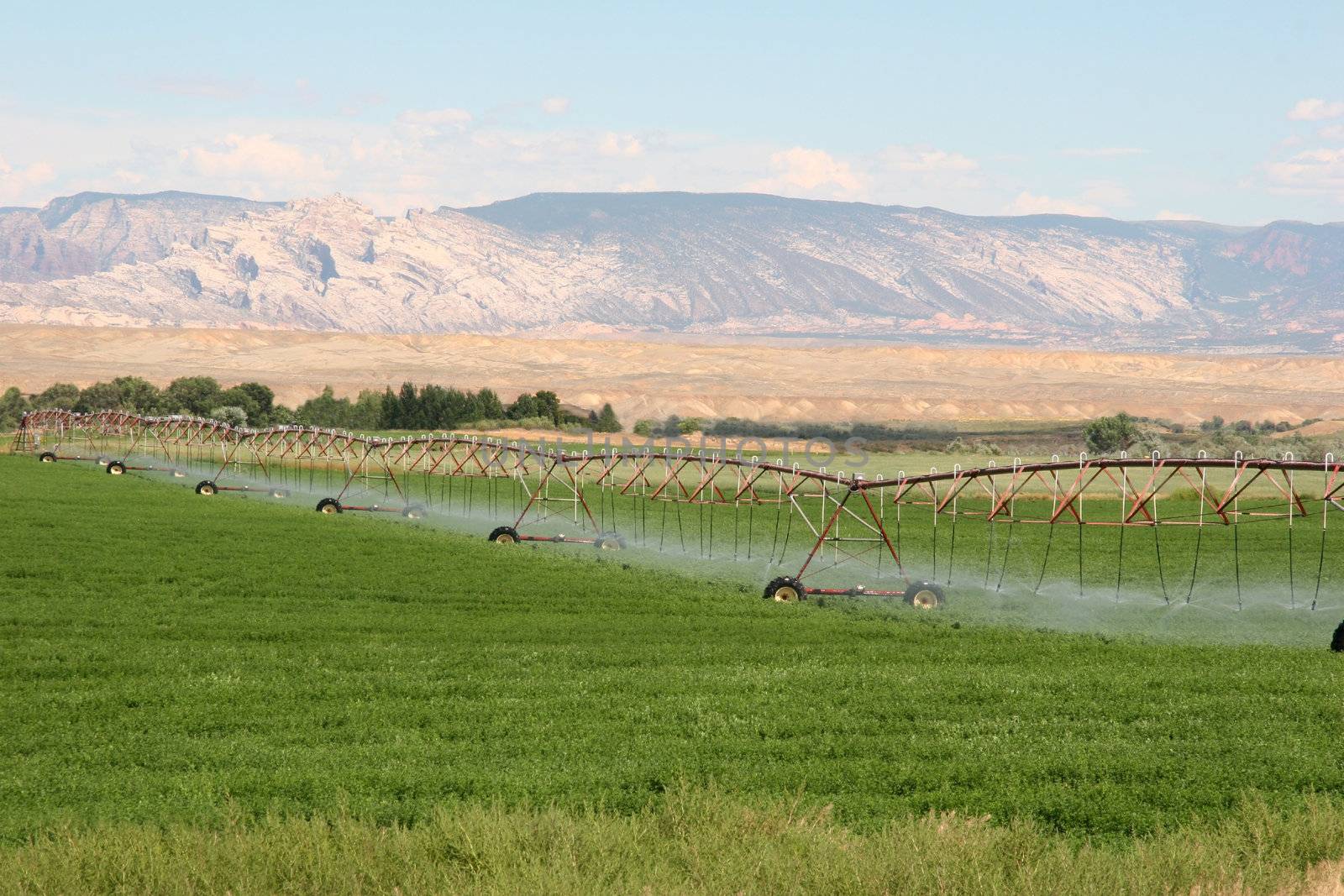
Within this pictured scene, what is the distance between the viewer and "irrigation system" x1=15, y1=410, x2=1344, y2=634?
1439 inches

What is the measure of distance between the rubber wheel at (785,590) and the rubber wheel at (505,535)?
15.8 metres

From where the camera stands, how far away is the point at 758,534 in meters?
56.8

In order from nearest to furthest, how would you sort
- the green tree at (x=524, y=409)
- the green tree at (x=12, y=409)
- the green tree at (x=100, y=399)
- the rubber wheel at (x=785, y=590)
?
the rubber wheel at (x=785, y=590) → the green tree at (x=524, y=409) → the green tree at (x=12, y=409) → the green tree at (x=100, y=399)

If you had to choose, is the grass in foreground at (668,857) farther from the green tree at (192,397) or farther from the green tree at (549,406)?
the green tree at (192,397)

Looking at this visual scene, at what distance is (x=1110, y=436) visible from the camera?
116 metres

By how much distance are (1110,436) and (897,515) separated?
80194 mm

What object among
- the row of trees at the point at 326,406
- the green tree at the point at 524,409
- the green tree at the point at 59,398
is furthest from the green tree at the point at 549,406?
the green tree at the point at 59,398

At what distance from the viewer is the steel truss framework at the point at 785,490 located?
3650 cm

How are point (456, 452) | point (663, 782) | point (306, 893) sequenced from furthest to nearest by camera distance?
point (456, 452) → point (663, 782) → point (306, 893)

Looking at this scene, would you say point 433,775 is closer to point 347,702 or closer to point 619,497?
point 347,702

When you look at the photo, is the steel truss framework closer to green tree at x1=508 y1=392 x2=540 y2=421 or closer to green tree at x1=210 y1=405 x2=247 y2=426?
green tree at x1=210 y1=405 x2=247 y2=426

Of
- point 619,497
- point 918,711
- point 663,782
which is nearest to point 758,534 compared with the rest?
point 619,497

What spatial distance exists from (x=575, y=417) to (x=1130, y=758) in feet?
409

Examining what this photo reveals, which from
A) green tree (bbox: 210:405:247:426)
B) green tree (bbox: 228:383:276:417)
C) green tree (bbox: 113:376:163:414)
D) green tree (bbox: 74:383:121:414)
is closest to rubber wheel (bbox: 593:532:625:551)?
green tree (bbox: 210:405:247:426)
